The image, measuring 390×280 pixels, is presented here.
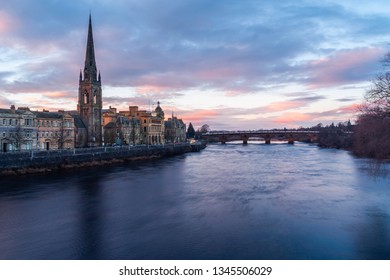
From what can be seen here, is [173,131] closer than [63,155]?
No

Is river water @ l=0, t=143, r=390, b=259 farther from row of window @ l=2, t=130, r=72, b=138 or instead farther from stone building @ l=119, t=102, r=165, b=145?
stone building @ l=119, t=102, r=165, b=145

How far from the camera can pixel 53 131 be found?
63.6 meters

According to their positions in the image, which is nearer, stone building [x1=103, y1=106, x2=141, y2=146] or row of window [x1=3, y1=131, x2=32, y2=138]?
row of window [x1=3, y1=131, x2=32, y2=138]

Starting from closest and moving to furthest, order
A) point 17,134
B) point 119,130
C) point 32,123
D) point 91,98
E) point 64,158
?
point 64,158
point 17,134
point 32,123
point 91,98
point 119,130

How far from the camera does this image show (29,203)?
24.3 m

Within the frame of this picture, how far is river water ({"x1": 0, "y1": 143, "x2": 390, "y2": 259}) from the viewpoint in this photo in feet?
49.1

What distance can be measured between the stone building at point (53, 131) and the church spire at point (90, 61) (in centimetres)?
2089

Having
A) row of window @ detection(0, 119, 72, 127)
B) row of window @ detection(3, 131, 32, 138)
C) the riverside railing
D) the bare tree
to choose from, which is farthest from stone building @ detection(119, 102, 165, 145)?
the bare tree

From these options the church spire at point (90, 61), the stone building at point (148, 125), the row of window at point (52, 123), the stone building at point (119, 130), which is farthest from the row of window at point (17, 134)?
the stone building at point (148, 125)

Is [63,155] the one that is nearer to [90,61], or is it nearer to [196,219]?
[196,219]

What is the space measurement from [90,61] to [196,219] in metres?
76.2

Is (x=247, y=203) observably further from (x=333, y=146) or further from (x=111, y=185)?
(x=333, y=146)

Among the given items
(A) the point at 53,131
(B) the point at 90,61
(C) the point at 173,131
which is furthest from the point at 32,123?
(C) the point at 173,131

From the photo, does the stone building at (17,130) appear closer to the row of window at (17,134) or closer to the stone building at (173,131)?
the row of window at (17,134)
